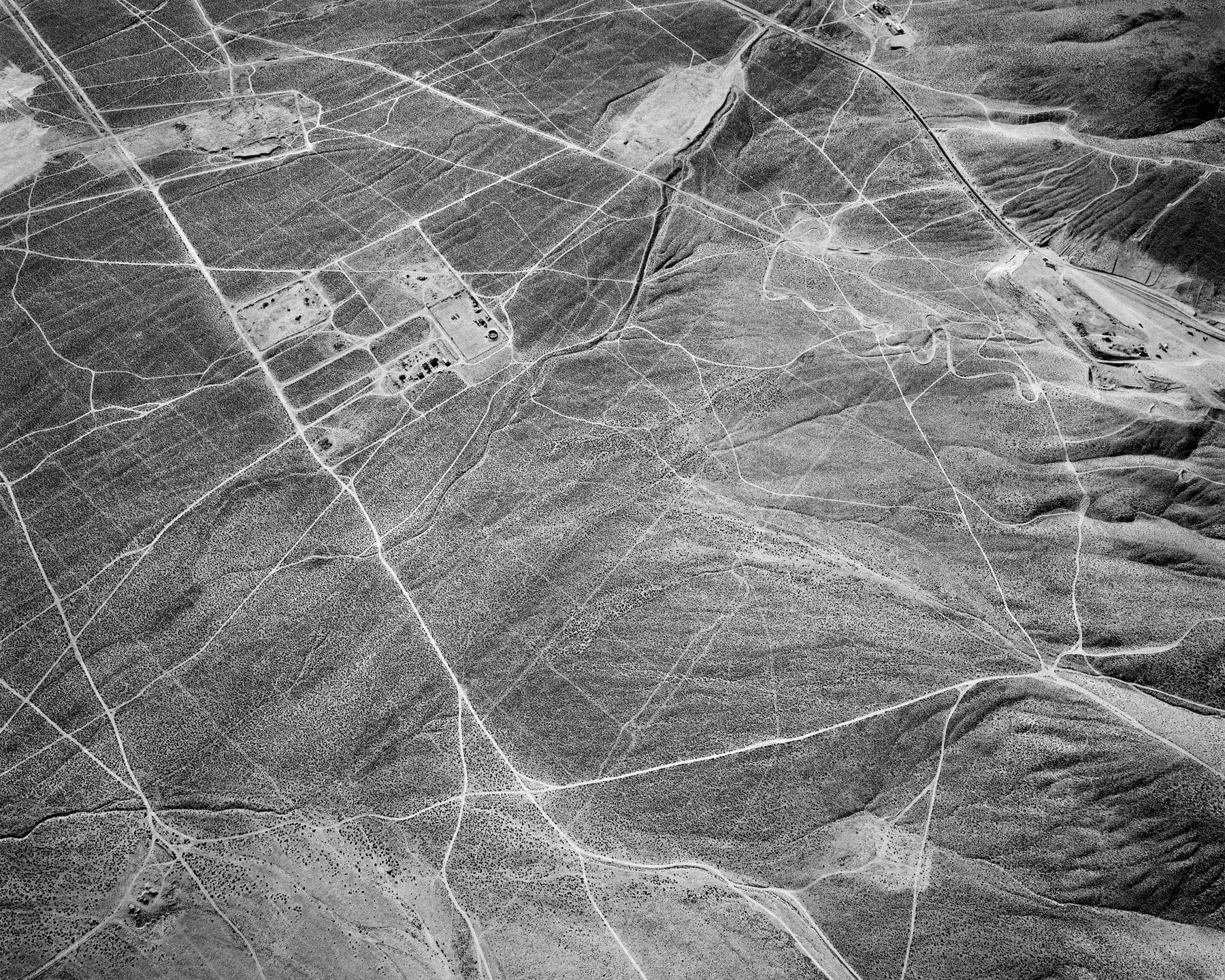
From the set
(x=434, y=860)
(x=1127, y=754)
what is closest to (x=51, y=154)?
(x=434, y=860)

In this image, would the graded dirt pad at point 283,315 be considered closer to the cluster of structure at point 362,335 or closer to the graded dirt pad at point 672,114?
the cluster of structure at point 362,335

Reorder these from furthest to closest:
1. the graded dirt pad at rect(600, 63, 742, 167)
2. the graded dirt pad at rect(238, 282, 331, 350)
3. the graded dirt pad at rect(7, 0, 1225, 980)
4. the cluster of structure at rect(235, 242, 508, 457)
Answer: the graded dirt pad at rect(600, 63, 742, 167) → the graded dirt pad at rect(238, 282, 331, 350) → the cluster of structure at rect(235, 242, 508, 457) → the graded dirt pad at rect(7, 0, 1225, 980)

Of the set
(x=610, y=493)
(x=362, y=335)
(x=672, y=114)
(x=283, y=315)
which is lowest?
(x=610, y=493)

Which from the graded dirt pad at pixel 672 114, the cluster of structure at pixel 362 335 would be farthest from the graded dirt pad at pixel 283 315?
the graded dirt pad at pixel 672 114

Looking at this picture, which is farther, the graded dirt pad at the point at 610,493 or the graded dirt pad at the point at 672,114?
the graded dirt pad at the point at 672,114

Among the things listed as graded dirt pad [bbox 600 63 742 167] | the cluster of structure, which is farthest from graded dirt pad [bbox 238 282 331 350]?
graded dirt pad [bbox 600 63 742 167]

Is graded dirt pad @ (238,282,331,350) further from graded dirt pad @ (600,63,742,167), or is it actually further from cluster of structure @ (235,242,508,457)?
A: graded dirt pad @ (600,63,742,167)

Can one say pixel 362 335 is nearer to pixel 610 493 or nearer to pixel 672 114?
pixel 610 493

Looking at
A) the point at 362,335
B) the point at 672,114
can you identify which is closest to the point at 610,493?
the point at 362,335

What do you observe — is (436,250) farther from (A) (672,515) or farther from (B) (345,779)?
(B) (345,779)
